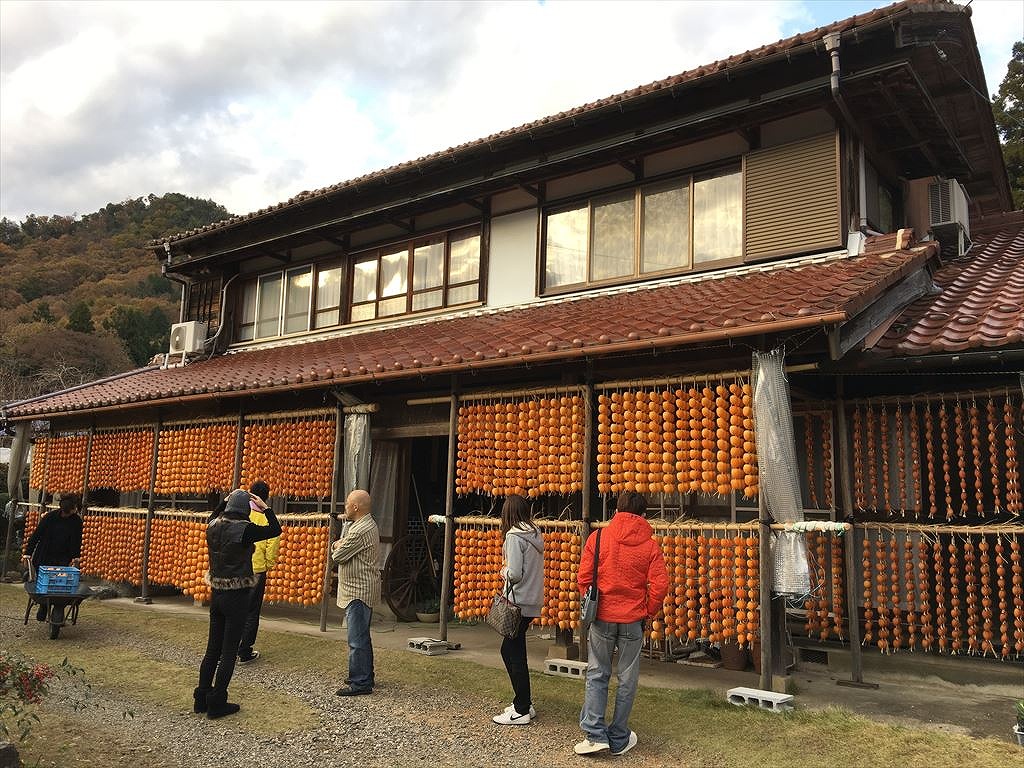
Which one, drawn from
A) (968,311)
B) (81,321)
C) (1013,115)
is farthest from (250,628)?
(81,321)

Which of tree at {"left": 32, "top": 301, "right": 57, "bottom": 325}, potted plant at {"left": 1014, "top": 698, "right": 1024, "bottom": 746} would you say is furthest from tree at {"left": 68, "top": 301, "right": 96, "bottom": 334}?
potted plant at {"left": 1014, "top": 698, "right": 1024, "bottom": 746}

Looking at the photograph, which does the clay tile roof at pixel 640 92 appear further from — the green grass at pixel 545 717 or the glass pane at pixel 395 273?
the green grass at pixel 545 717

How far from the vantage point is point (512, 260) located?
36.6ft

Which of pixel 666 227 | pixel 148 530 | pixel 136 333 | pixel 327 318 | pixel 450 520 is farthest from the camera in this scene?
pixel 136 333

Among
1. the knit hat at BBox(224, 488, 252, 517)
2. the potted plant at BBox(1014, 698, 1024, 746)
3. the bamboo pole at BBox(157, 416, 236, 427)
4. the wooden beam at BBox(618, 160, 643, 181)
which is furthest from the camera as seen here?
the bamboo pole at BBox(157, 416, 236, 427)

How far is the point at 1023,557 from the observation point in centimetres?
664

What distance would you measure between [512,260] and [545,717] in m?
6.79

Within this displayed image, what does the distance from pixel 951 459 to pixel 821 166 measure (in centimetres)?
347

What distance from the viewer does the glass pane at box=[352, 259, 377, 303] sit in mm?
13148

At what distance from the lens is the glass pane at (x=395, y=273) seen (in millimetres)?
12695

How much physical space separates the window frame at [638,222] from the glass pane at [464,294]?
1309mm

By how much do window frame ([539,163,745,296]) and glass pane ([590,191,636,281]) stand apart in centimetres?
5

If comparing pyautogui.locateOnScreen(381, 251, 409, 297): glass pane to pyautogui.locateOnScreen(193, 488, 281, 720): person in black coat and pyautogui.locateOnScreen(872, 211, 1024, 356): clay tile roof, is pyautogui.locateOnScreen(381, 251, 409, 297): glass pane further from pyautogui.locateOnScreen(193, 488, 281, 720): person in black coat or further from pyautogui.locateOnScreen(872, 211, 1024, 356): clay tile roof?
pyautogui.locateOnScreen(872, 211, 1024, 356): clay tile roof

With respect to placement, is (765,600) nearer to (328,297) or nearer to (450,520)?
(450,520)
